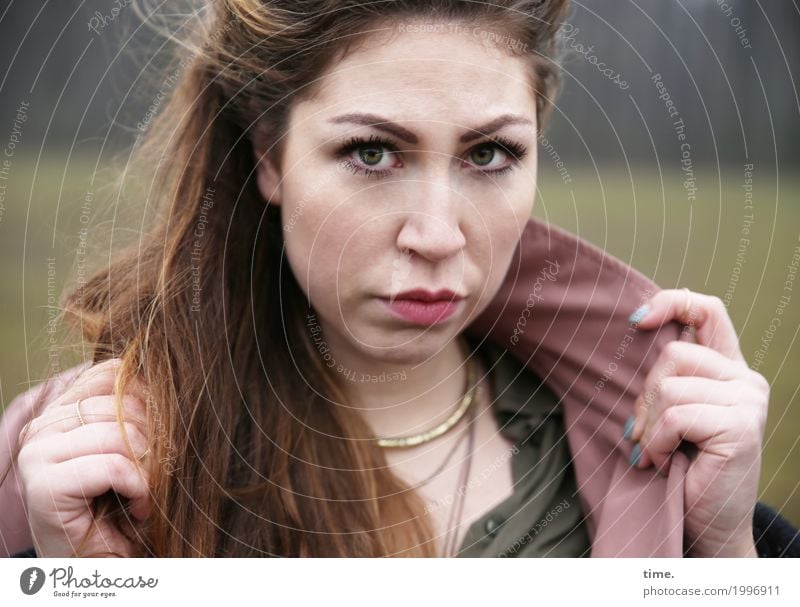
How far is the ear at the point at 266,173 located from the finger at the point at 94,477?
251mm

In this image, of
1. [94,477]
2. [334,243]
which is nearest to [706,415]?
[334,243]

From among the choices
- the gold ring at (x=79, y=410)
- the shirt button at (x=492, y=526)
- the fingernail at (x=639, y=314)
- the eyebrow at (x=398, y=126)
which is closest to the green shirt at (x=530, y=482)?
the shirt button at (x=492, y=526)

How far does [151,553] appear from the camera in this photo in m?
0.76

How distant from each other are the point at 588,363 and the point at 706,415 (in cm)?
12

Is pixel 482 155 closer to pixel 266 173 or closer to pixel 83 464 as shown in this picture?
pixel 266 173

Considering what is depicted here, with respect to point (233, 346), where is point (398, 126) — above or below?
above

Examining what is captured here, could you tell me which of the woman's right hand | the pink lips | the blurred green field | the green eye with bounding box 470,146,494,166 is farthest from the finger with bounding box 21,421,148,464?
the green eye with bounding box 470,146,494,166

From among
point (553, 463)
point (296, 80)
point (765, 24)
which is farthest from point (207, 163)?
point (765, 24)

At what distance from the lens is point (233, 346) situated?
2.56 ft

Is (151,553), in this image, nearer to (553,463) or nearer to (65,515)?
(65,515)

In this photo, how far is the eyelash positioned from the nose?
0.04 meters

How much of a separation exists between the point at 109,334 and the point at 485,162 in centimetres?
36

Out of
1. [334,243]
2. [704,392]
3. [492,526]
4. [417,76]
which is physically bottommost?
[492,526]

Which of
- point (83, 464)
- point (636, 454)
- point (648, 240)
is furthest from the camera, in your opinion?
point (648, 240)
